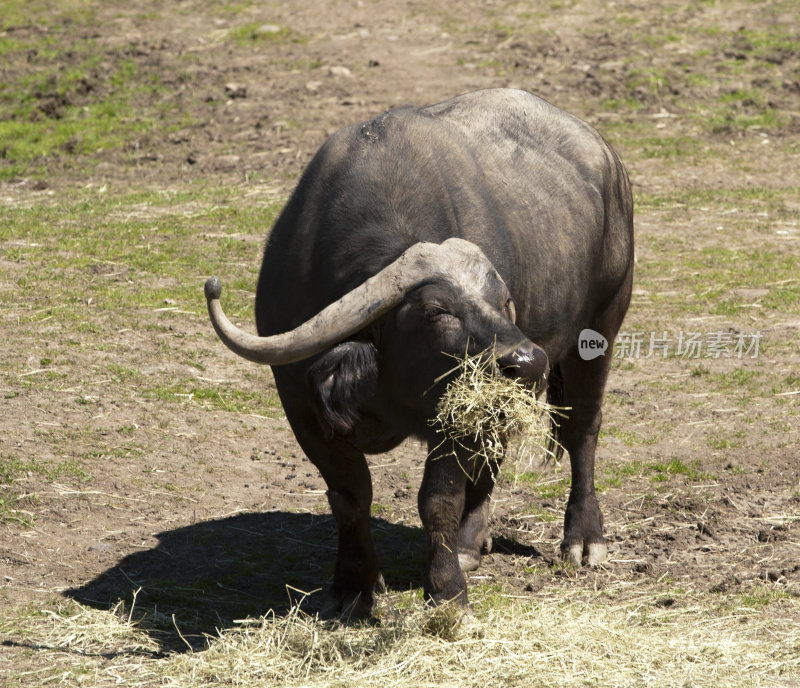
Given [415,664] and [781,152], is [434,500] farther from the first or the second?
[781,152]

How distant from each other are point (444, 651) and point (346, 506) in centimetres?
93

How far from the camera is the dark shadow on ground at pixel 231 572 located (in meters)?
5.41

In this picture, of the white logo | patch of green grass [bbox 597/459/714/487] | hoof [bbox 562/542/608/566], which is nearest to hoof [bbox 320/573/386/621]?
hoof [bbox 562/542/608/566]

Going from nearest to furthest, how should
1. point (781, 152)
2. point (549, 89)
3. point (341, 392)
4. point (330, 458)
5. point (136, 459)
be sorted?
point (341, 392) < point (330, 458) < point (136, 459) < point (781, 152) < point (549, 89)

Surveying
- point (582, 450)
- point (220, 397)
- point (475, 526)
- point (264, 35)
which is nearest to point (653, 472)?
point (582, 450)

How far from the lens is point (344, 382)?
4777 mm

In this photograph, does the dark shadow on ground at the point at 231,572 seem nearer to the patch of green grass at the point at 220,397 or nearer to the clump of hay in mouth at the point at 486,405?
the clump of hay in mouth at the point at 486,405

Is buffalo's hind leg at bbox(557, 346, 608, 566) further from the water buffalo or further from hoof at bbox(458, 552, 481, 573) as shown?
hoof at bbox(458, 552, 481, 573)

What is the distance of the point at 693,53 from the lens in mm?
16719

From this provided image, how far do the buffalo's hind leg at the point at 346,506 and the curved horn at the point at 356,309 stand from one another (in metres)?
0.66

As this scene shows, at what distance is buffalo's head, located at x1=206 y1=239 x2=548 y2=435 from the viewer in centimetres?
452

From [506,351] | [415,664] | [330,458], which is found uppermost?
[506,351]

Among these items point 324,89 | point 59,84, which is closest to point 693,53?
point 324,89

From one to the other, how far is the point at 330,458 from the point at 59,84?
12492 mm
